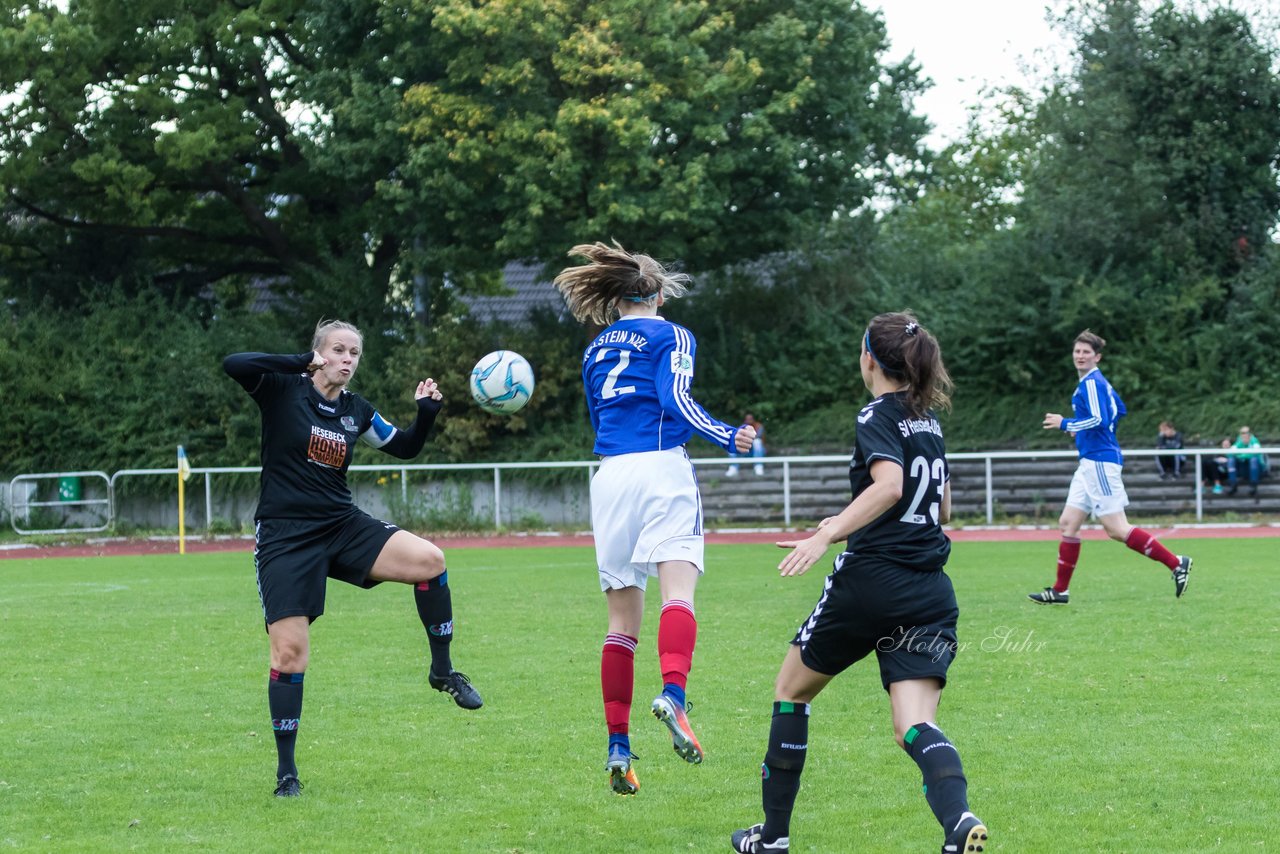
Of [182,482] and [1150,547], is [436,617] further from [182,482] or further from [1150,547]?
[182,482]

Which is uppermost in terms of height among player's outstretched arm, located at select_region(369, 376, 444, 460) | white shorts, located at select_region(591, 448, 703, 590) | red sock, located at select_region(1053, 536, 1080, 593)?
player's outstretched arm, located at select_region(369, 376, 444, 460)

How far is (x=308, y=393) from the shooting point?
687cm

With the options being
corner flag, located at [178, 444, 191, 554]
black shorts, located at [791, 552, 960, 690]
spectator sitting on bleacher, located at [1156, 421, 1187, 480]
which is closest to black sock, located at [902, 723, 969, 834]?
black shorts, located at [791, 552, 960, 690]

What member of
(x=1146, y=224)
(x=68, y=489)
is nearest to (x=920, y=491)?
(x=68, y=489)

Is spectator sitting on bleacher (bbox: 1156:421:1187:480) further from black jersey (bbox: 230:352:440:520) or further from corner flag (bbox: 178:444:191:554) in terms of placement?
black jersey (bbox: 230:352:440:520)

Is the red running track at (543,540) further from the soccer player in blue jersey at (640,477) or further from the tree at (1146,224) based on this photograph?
the soccer player in blue jersey at (640,477)

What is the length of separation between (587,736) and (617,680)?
125cm

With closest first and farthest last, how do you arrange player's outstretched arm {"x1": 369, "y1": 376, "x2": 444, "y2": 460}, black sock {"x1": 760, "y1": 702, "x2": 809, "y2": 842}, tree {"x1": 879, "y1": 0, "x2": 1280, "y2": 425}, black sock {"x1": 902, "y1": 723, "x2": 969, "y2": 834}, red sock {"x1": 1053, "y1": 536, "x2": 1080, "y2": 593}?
black sock {"x1": 902, "y1": 723, "x2": 969, "y2": 834} → black sock {"x1": 760, "y1": 702, "x2": 809, "y2": 842} → player's outstretched arm {"x1": 369, "y1": 376, "x2": 444, "y2": 460} → red sock {"x1": 1053, "y1": 536, "x2": 1080, "y2": 593} → tree {"x1": 879, "y1": 0, "x2": 1280, "y2": 425}

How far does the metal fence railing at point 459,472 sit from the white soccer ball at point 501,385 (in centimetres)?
1608

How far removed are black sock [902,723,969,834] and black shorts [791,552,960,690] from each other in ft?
0.63

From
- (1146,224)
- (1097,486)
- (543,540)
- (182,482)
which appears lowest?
(543,540)

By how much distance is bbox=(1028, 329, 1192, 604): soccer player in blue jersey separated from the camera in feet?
41.4

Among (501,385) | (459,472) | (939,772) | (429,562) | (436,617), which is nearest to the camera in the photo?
(939,772)

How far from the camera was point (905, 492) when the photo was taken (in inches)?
189
